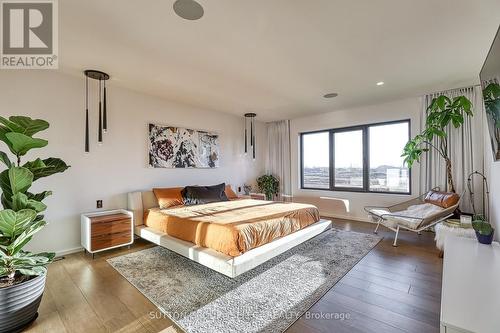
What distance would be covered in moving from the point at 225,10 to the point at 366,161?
4316mm

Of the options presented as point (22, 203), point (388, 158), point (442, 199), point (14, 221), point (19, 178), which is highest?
point (388, 158)

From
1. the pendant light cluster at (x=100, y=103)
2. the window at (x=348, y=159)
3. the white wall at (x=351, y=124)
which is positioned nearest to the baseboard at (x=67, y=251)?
the pendant light cluster at (x=100, y=103)

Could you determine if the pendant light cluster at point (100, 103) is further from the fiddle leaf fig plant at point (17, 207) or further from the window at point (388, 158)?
the window at point (388, 158)

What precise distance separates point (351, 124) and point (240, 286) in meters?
4.33

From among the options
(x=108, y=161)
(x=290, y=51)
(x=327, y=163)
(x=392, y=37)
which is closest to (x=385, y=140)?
(x=327, y=163)

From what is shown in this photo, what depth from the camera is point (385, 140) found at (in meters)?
4.69

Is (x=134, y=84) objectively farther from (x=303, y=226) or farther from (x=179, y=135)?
(x=303, y=226)

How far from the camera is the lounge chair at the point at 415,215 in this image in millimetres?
3184

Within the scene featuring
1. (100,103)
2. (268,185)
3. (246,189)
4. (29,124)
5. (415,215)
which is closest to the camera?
(29,124)

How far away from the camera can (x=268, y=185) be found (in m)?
5.90

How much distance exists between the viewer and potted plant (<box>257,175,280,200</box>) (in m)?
5.89

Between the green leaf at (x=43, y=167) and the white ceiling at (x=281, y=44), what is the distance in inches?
52.1

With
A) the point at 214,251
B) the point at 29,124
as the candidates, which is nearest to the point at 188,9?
the point at 29,124

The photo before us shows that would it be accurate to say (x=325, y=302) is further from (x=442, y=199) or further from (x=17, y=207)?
(x=442, y=199)
